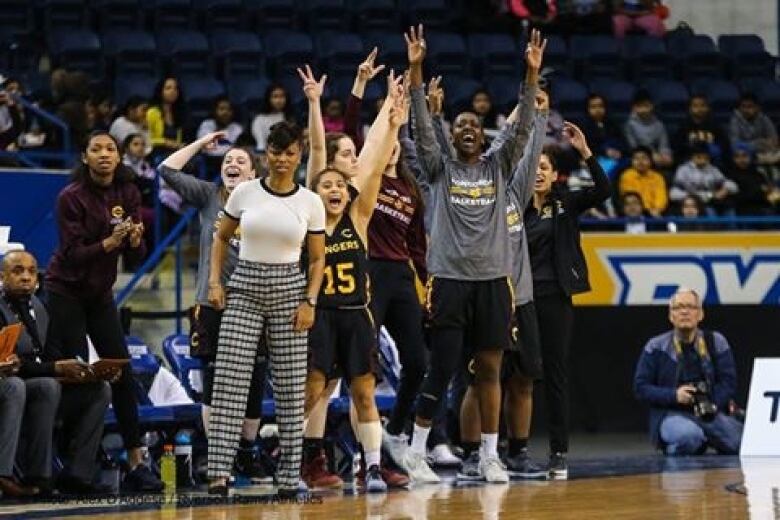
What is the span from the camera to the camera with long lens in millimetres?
12641

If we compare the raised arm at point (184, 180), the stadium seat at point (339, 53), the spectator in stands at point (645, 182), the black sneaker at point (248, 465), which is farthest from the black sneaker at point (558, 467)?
the stadium seat at point (339, 53)

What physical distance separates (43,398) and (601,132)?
8.42 m

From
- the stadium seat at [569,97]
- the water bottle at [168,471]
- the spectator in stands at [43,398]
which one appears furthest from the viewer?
the stadium seat at [569,97]

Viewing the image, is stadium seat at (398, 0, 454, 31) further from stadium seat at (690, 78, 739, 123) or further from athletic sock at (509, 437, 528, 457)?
athletic sock at (509, 437, 528, 457)

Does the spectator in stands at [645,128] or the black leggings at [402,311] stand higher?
the spectator in stands at [645,128]

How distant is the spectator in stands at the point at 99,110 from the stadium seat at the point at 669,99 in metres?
5.46

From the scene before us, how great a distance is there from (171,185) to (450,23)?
950 centimetres

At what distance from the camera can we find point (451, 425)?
1281 centimetres

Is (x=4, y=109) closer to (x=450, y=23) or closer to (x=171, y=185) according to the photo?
(x=171, y=185)

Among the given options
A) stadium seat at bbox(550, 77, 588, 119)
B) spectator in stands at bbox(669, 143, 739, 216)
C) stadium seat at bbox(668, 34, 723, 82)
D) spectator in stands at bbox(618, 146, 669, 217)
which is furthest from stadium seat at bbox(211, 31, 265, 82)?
stadium seat at bbox(668, 34, 723, 82)

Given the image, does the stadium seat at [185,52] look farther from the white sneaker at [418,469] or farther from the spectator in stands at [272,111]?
the white sneaker at [418,469]

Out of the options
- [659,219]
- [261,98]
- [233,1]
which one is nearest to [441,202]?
[659,219]

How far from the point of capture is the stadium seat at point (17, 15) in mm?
17766

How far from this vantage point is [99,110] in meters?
15.8
